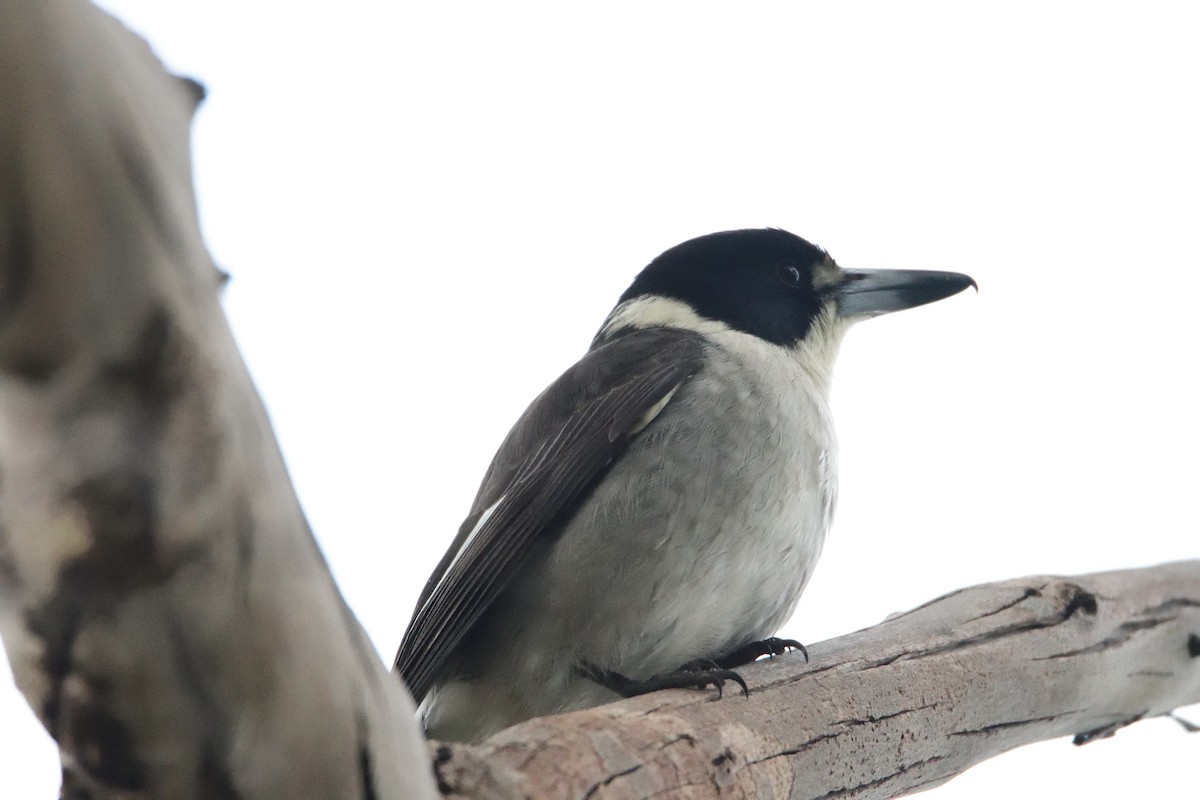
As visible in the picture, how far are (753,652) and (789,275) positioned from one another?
4.01 feet

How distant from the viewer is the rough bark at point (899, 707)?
1724 mm

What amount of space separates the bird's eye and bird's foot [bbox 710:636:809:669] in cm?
116

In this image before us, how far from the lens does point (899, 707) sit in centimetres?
227

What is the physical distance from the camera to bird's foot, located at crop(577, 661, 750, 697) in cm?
218

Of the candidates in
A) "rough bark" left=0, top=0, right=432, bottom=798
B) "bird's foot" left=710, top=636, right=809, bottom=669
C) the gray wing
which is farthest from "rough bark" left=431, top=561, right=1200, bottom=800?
the gray wing

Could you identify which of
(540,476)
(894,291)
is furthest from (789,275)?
(540,476)

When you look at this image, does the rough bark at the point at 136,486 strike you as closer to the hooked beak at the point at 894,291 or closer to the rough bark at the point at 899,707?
the rough bark at the point at 899,707

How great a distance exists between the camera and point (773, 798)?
1999 millimetres

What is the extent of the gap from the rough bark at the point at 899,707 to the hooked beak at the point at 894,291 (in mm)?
904

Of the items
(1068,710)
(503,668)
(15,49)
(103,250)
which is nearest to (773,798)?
(503,668)

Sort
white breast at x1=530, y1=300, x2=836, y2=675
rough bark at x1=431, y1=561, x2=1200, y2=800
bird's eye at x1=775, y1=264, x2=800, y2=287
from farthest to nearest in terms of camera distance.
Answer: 1. bird's eye at x1=775, y1=264, x2=800, y2=287
2. white breast at x1=530, y1=300, x2=836, y2=675
3. rough bark at x1=431, y1=561, x2=1200, y2=800

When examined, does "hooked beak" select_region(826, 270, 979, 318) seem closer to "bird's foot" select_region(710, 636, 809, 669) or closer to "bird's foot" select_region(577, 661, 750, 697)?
"bird's foot" select_region(710, 636, 809, 669)

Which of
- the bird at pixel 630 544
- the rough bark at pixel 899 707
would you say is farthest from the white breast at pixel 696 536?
the rough bark at pixel 899 707

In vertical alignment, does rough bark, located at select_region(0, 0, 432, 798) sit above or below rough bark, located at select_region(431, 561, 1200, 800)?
above
